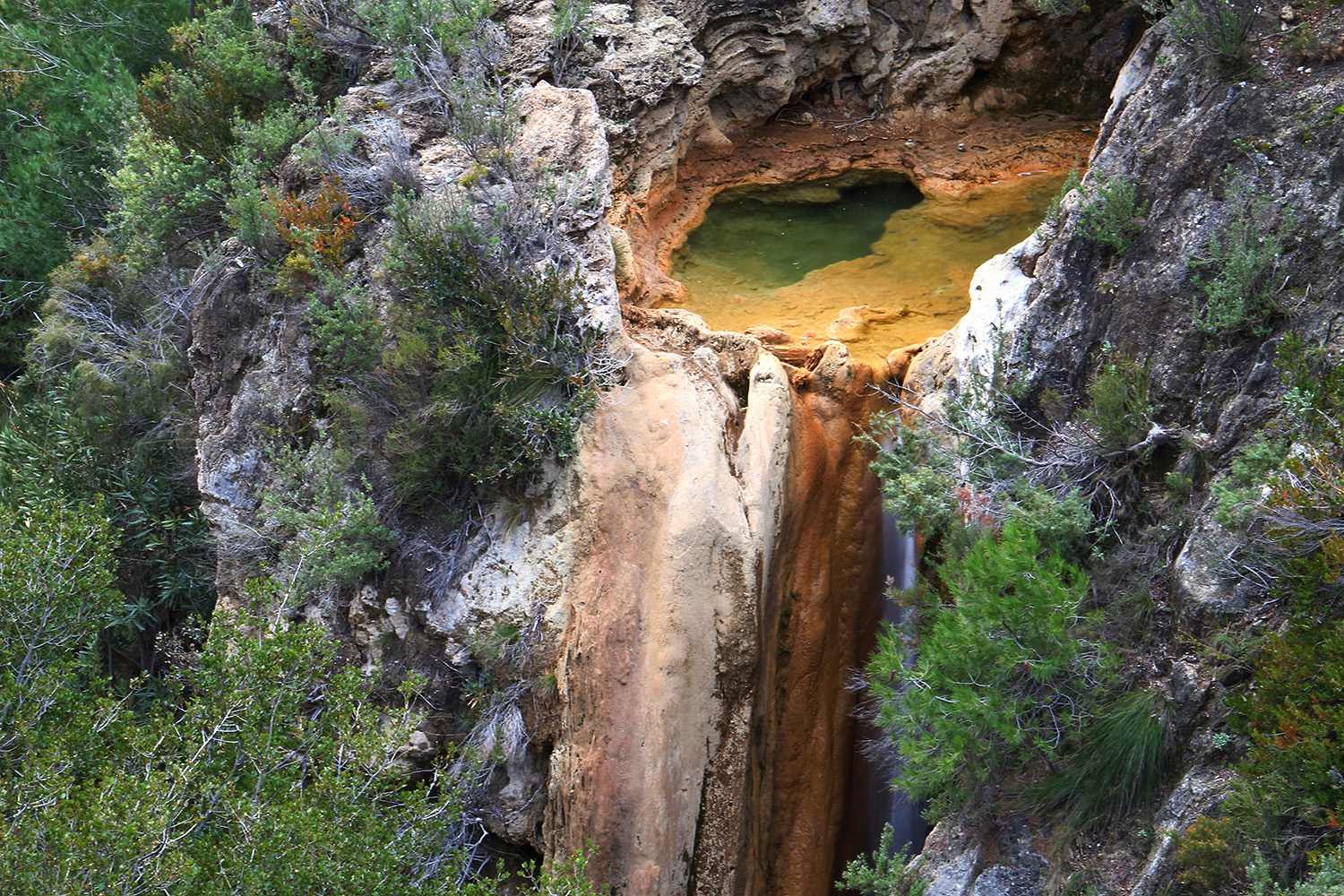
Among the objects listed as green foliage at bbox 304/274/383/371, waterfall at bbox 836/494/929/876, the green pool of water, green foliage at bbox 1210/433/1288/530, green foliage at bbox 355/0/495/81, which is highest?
green foliage at bbox 355/0/495/81

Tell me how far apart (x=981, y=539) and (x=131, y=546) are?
985 cm

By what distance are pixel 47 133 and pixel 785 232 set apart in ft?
37.6

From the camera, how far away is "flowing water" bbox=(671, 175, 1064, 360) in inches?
392

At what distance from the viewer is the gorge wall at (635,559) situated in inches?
283

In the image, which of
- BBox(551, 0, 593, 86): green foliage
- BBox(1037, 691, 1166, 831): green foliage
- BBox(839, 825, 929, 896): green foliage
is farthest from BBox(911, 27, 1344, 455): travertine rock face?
BBox(551, 0, 593, 86): green foliage

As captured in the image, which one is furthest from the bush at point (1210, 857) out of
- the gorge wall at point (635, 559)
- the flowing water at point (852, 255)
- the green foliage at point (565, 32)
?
the green foliage at point (565, 32)

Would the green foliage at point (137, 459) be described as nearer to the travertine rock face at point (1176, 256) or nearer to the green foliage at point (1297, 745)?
the travertine rock face at point (1176, 256)

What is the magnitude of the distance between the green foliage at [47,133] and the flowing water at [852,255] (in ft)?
31.1

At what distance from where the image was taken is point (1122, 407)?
6383 millimetres

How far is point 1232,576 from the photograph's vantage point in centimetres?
523

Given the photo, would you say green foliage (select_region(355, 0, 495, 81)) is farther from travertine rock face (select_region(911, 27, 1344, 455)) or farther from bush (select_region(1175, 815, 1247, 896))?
bush (select_region(1175, 815, 1247, 896))

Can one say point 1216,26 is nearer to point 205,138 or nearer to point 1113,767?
point 1113,767

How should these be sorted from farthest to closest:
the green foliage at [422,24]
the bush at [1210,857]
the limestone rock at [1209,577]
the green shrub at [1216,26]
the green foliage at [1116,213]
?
the green foliage at [422,24] → the green foliage at [1116,213] → the green shrub at [1216,26] → the limestone rock at [1209,577] → the bush at [1210,857]

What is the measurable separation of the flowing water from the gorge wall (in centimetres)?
94
